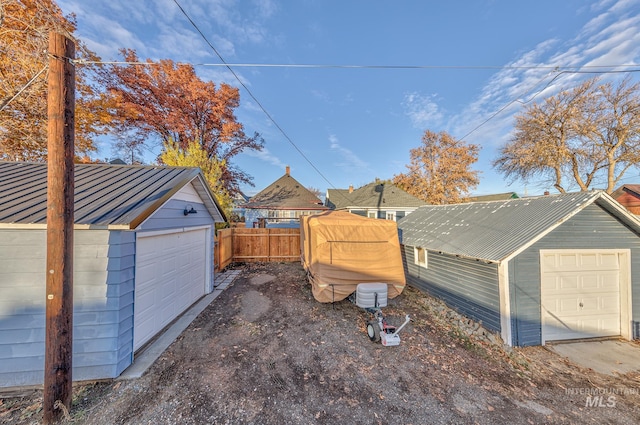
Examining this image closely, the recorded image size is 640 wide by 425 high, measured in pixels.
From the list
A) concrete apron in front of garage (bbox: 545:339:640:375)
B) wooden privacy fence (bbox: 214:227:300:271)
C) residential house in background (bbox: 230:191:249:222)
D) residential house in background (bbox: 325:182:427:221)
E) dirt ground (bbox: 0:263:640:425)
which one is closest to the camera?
dirt ground (bbox: 0:263:640:425)

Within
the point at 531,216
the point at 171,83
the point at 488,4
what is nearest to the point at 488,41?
the point at 488,4

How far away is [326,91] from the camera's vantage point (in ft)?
46.4

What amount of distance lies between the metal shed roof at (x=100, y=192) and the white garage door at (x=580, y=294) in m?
8.98

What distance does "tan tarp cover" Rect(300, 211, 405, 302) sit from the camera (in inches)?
235

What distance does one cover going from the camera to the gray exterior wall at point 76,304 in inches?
134

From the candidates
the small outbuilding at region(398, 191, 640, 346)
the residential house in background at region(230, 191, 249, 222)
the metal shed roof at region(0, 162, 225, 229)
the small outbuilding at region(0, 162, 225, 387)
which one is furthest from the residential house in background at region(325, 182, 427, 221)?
the small outbuilding at region(0, 162, 225, 387)

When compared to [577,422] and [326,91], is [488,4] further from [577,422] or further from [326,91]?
[577,422]

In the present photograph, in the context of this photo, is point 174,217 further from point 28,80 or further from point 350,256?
point 28,80

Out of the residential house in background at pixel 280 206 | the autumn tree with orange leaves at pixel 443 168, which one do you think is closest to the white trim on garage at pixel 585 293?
the residential house in background at pixel 280 206

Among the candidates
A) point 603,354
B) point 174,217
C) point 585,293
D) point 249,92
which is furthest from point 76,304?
point 585,293

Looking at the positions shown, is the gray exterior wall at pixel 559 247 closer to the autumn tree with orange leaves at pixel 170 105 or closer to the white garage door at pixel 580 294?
the white garage door at pixel 580 294

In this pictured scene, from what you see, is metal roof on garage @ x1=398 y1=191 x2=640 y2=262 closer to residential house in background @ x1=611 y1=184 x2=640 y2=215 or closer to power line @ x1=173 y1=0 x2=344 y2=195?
power line @ x1=173 y1=0 x2=344 y2=195

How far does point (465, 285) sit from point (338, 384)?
4.85m

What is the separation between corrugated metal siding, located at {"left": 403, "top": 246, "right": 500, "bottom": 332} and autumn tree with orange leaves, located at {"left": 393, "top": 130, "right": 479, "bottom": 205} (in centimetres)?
1945
